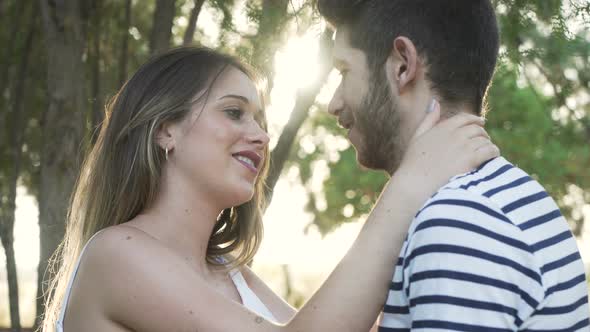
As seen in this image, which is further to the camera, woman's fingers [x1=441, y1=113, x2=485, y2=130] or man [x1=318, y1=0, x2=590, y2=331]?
woman's fingers [x1=441, y1=113, x2=485, y2=130]

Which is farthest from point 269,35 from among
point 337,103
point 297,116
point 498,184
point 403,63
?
point 498,184

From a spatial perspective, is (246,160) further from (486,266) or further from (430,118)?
(486,266)

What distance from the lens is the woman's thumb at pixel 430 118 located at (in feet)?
7.37

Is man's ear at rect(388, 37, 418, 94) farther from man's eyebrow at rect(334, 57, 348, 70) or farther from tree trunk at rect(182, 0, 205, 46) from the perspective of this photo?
tree trunk at rect(182, 0, 205, 46)

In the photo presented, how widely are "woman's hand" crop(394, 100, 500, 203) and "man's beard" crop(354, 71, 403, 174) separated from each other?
0.06 m

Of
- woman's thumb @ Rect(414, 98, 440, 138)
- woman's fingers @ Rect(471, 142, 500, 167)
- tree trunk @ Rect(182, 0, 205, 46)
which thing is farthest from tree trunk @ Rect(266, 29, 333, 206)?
woman's fingers @ Rect(471, 142, 500, 167)

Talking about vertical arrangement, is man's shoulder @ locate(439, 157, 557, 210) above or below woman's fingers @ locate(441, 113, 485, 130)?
below

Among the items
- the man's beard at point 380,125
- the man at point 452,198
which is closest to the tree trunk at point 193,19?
the man at point 452,198

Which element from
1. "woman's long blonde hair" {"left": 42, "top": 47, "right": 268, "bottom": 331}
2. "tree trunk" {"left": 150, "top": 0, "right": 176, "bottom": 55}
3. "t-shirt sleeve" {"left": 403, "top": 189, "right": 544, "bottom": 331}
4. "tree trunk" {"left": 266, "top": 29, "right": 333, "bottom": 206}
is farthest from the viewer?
"tree trunk" {"left": 150, "top": 0, "right": 176, "bottom": 55}

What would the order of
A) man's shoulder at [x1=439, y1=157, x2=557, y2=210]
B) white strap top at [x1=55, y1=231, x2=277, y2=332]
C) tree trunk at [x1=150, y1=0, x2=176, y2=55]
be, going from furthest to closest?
tree trunk at [x1=150, y1=0, x2=176, y2=55], white strap top at [x1=55, y1=231, x2=277, y2=332], man's shoulder at [x1=439, y1=157, x2=557, y2=210]

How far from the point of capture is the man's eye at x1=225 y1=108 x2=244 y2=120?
2.92 metres

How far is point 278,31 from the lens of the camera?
3.37m

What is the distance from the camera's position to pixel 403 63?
229cm

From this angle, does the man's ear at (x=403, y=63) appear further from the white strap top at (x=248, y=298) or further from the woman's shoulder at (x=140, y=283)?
the white strap top at (x=248, y=298)
